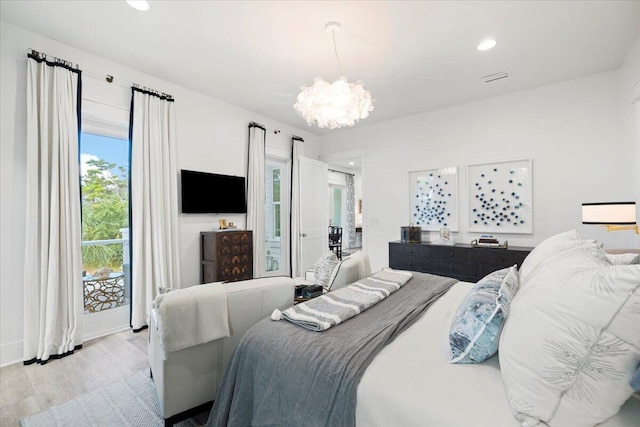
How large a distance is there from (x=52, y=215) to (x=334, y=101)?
8.85 feet

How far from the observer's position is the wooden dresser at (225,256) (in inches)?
142

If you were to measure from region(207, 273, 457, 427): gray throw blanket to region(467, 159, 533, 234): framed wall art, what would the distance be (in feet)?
10.1

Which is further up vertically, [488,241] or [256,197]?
[256,197]

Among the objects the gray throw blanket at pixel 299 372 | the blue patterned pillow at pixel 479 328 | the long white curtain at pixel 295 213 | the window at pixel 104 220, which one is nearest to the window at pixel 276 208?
the long white curtain at pixel 295 213

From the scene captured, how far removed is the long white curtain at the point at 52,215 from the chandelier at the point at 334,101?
2200mm

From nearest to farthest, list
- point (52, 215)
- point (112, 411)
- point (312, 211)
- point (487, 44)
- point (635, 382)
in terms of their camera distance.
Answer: point (635, 382) < point (112, 411) < point (52, 215) < point (487, 44) < point (312, 211)

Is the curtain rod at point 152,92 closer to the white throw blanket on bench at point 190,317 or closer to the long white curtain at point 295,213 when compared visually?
the long white curtain at point 295,213

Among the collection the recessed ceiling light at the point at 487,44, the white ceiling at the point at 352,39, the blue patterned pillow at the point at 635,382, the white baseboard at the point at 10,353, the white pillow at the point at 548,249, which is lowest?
the white baseboard at the point at 10,353

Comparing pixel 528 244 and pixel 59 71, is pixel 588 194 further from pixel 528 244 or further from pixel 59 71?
pixel 59 71

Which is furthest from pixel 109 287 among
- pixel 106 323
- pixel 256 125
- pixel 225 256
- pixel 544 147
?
pixel 544 147

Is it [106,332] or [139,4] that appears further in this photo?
[106,332]

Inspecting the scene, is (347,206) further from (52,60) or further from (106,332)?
(52,60)

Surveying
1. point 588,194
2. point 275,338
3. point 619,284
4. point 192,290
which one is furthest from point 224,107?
point 588,194

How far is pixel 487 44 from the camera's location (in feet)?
8.92
